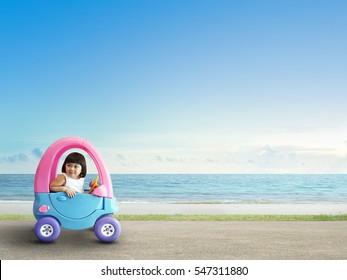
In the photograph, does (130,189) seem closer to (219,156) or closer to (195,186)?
(195,186)

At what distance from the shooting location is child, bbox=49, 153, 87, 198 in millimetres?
6659

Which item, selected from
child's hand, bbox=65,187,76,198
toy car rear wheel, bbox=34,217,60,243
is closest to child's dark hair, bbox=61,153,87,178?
child's hand, bbox=65,187,76,198

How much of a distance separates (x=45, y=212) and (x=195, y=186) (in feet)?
104

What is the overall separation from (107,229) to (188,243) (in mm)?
1104

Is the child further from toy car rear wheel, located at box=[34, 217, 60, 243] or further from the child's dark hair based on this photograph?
toy car rear wheel, located at box=[34, 217, 60, 243]

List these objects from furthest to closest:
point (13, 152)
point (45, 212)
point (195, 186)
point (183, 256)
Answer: point (195, 186) < point (13, 152) < point (45, 212) < point (183, 256)

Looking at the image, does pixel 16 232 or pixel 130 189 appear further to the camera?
pixel 130 189

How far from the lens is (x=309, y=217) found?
1030 centimetres

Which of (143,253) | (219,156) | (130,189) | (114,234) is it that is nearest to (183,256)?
(143,253)

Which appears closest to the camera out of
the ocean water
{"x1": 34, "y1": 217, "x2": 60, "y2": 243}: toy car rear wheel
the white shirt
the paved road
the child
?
the paved road

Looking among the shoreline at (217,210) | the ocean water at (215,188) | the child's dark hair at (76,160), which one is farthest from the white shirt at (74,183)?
the ocean water at (215,188)

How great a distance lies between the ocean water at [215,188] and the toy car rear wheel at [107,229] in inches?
919

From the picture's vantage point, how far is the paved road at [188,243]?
6.12 m

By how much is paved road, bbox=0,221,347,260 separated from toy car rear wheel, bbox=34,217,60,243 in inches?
4.2
